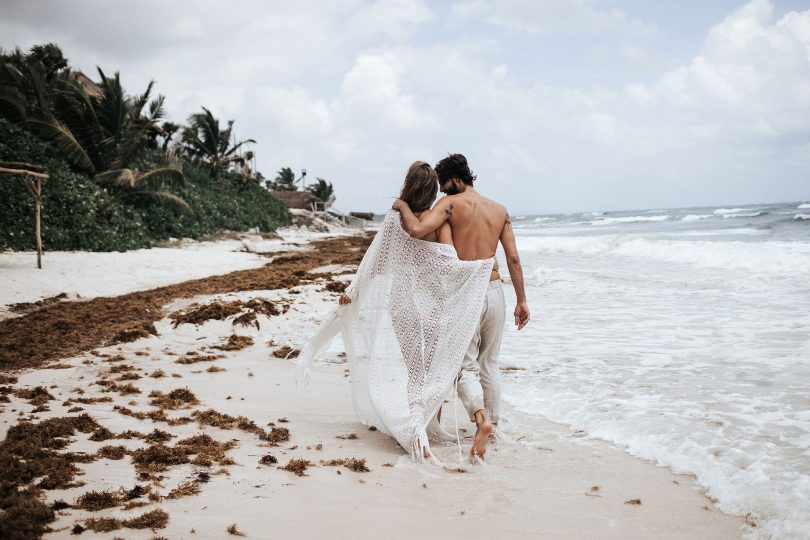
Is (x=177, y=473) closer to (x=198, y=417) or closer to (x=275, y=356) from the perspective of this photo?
(x=198, y=417)

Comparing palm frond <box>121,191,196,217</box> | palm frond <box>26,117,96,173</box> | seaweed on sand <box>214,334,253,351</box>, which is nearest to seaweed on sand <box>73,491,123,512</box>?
seaweed on sand <box>214,334,253,351</box>

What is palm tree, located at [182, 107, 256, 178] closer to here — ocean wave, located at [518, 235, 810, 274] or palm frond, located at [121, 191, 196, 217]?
palm frond, located at [121, 191, 196, 217]

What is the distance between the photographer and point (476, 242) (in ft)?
11.8

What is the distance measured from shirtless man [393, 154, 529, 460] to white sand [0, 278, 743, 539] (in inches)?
17.6

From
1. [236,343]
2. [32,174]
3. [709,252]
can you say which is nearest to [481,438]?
[236,343]

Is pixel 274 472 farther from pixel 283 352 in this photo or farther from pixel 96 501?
pixel 283 352

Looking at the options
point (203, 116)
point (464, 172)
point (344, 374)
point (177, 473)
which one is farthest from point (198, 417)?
point (203, 116)

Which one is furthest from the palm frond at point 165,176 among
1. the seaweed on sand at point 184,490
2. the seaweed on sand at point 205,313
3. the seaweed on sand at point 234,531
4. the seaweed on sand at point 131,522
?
the seaweed on sand at point 234,531

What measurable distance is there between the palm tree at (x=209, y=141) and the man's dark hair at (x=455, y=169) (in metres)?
32.5

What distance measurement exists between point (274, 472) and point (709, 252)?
756 inches

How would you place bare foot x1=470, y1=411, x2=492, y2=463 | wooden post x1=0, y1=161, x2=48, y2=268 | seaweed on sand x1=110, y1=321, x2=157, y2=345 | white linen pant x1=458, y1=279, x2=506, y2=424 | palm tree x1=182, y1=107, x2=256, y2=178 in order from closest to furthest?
1. bare foot x1=470, y1=411, x2=492, y2=463
2. white linen pant x1=458, y1=279, x2=506, y2=424
3. seaweed on sand x1=110, y1=321, x2=157, y2=345
4. wooden post x1=0, y1=161, x2=48, y2=268
5. palm tree x1=182, y1=107, x2=256, y2=178

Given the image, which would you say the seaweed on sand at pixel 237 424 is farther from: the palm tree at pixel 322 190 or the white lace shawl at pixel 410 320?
the palm tree at pixel 322 190

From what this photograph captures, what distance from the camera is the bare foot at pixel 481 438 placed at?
3.22 metres

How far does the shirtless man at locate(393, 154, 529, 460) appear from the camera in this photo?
11.5ft
